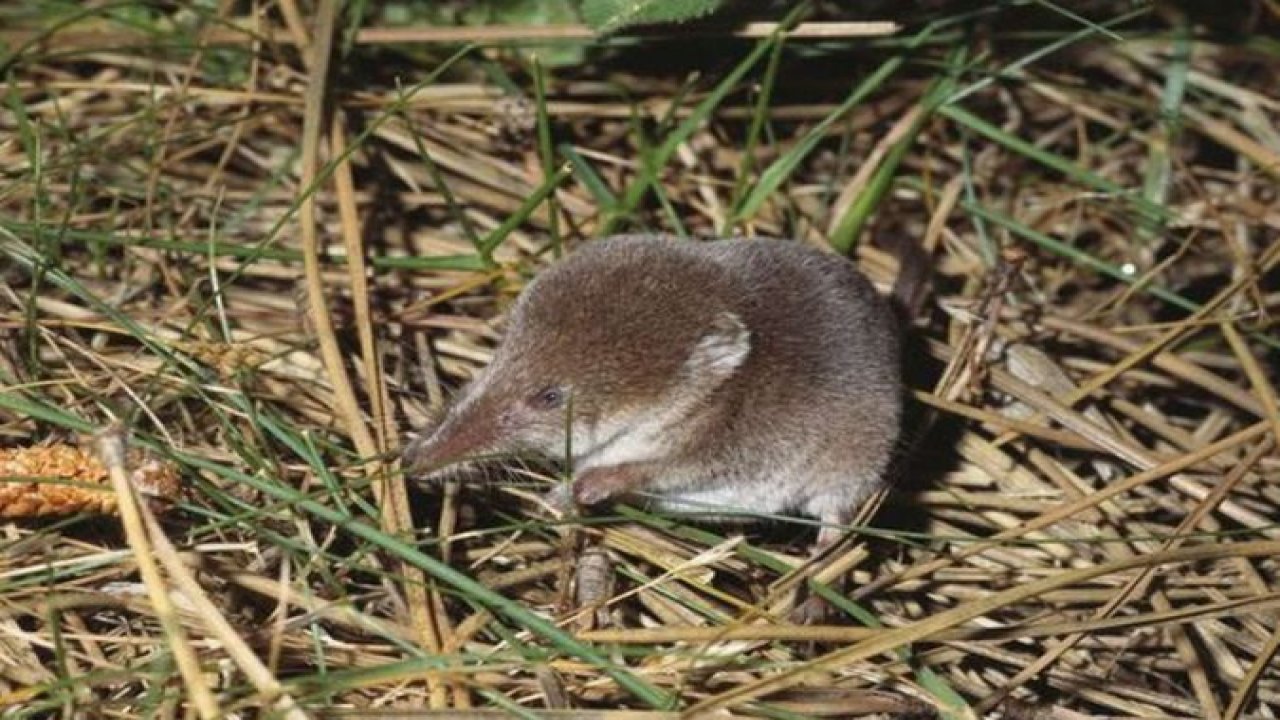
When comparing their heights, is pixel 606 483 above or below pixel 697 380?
below

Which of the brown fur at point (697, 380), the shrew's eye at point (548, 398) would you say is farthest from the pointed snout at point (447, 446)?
the shrew's eye at point (548, 398)

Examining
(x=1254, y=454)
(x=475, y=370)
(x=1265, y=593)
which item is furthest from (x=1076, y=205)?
(x=475, y=370)

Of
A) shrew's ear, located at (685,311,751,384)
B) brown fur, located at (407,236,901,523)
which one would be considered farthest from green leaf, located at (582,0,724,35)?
A: shrew's ear, located at (685,311,751,384)

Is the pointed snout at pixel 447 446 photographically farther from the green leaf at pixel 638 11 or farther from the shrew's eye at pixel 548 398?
the green leaf at pixel 638 11

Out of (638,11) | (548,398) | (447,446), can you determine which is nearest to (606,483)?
(548,398)

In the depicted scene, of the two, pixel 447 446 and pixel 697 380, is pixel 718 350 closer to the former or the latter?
pixel 697 380

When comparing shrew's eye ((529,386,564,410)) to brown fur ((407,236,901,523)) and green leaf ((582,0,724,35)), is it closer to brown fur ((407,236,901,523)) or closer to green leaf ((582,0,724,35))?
brown fur ((407,236,901,523))

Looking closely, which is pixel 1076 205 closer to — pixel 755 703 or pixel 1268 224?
pixel 1268 224
